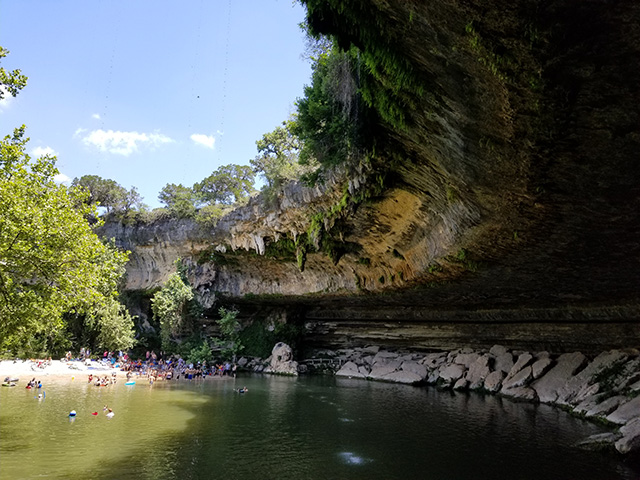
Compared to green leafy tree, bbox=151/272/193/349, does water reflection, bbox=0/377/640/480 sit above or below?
below

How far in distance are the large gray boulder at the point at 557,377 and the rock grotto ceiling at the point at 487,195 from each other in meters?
0.97

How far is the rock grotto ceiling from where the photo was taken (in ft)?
16.8

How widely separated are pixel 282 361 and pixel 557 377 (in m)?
18.8

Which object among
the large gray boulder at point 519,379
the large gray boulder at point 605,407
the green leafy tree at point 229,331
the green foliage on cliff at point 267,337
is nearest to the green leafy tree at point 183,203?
the green leafy tree at point 229,331

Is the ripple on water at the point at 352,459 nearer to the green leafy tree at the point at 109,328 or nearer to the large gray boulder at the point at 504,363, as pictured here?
the large gray boulder at the point at 504,363

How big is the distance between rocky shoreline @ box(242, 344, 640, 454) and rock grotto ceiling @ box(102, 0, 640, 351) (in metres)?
1.15

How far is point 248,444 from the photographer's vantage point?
1173cm

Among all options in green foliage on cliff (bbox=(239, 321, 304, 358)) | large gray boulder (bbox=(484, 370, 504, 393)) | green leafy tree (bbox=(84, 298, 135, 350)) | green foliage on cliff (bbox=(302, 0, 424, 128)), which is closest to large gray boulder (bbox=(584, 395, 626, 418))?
large gray boulder (bbox=(484, 370, 504, 393))

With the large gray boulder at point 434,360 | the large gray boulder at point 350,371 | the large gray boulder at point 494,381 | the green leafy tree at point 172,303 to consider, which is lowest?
the large gray boulder at point 350,371

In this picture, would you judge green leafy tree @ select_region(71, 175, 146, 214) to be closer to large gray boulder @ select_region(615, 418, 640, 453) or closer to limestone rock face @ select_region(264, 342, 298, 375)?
limestone rock face @ select_region(264, 342, 298, 375)

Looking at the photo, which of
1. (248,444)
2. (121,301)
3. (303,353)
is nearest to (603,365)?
(248,444)

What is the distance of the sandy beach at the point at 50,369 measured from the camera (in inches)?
945

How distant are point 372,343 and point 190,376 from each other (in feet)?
46.5

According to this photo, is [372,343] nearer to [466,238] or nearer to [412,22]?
[466,238]
